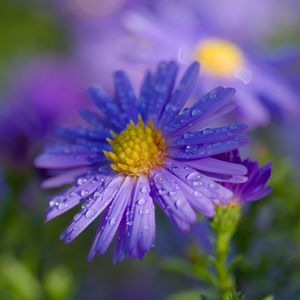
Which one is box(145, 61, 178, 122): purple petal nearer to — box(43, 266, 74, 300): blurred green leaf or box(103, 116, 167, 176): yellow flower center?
box(103, 116, 167, 176): yellow flower center

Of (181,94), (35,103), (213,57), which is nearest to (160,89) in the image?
(181,94)

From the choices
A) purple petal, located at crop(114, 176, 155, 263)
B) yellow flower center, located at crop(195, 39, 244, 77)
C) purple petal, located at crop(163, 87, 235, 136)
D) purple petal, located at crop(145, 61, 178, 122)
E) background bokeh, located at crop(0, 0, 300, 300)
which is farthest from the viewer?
yellow flower center, located at crop(195, 39, 244, 77)

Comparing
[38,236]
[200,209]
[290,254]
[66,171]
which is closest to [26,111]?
[38,236]

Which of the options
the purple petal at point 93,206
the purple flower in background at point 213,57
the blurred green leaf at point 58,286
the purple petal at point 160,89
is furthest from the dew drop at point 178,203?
the purple flower in background at point 213,57

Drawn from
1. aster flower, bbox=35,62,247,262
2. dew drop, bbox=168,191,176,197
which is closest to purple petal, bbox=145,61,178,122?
aster flower, bbox=35,62,247,262

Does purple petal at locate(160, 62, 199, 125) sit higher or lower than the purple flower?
higher
